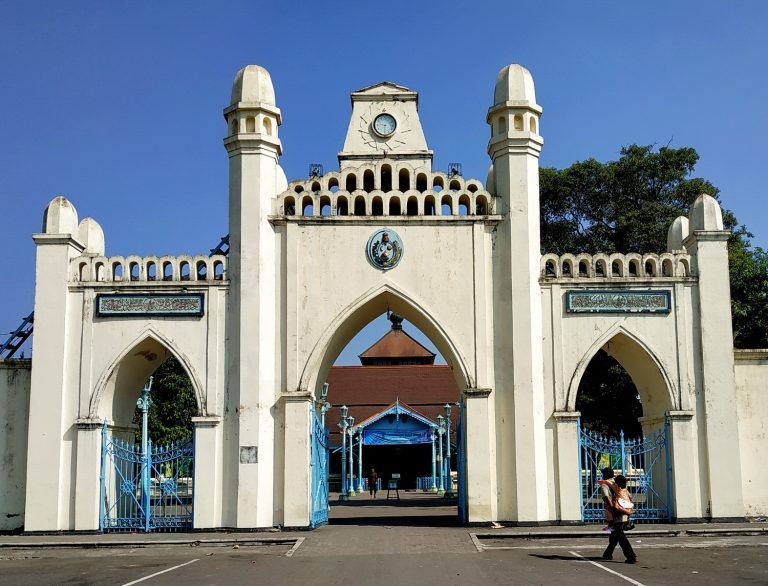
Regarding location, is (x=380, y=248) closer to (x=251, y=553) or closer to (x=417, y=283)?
(x=417, y=283)

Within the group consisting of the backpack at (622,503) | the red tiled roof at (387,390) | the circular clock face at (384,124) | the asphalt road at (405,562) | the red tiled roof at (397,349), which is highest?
the circular clock face at (384,124)

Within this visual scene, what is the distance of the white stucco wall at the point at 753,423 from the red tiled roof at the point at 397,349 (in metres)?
27.3

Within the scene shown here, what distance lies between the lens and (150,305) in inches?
717

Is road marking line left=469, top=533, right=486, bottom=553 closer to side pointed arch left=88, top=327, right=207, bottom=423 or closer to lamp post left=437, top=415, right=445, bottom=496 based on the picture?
side pointed arch left=88, top=327, right=207, bottom=423

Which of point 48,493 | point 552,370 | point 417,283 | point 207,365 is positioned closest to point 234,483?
point 207,365

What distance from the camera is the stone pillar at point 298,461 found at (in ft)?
57.3

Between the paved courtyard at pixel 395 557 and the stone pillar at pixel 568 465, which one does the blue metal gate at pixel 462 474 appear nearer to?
the paved courtyard at pixel 395 557

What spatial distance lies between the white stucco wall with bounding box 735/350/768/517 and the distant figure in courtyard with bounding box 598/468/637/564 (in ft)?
19.8

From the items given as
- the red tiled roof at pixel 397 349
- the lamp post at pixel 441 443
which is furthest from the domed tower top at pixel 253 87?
the red tiled roof at pixel 397 349

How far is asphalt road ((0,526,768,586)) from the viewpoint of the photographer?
38.0ft

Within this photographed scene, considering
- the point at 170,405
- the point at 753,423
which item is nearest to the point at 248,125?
the point at 753,423

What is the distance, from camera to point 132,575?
40.4 ft

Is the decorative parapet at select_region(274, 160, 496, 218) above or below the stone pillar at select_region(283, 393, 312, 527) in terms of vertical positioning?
above

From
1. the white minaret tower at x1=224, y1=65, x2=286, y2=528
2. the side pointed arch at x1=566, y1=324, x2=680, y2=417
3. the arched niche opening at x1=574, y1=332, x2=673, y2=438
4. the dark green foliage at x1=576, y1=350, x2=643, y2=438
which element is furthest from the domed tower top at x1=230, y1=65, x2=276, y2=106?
the dark green foliage at x1=576, y1=350, x2=643, y2=438
